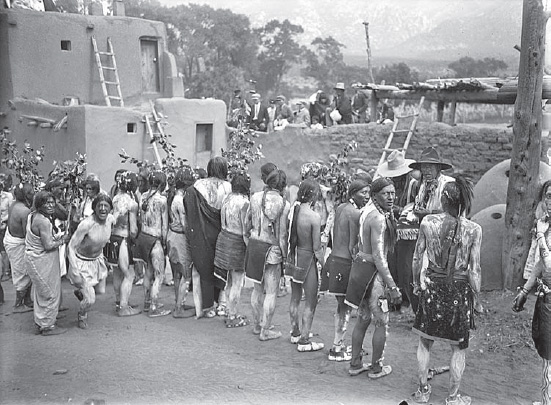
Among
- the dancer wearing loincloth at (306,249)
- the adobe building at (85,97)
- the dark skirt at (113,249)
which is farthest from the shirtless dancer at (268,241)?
the adobe building at (85,97)

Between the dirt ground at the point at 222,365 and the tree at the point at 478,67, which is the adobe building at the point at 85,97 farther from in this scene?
the tree at the point at 478,67

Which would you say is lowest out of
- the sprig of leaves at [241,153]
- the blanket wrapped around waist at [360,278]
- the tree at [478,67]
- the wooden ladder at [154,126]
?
the blanket wrapped around waist at [360,278]

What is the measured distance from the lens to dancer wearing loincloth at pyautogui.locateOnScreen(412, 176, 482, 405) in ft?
17.0

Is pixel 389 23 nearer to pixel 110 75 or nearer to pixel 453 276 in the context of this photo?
pixel 110 75

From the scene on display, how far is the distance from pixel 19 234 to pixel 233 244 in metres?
2.75

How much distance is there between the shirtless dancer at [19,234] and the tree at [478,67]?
64.4 feet

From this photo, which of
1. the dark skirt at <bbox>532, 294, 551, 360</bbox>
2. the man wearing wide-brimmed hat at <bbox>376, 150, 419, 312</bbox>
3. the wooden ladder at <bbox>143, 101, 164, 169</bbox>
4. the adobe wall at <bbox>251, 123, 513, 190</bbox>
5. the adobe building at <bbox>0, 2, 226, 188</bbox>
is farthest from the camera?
the wooden ladder at <bbox>143, 101, 164, 169</bbox>

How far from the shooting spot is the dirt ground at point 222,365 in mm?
5570

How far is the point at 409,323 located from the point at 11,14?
11.6 metres

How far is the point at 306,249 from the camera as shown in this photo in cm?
673

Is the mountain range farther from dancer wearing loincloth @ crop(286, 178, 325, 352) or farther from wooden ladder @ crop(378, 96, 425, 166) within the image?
dancer wearing loincloth @ crop(286, 178, 325, 352)

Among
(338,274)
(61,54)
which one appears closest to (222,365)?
(338,274)

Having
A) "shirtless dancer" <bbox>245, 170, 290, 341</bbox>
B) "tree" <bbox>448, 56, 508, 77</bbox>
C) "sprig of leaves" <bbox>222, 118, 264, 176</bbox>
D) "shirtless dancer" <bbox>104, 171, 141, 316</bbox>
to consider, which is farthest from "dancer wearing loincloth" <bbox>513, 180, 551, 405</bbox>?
"tree" <bbox>448, 56, 508, 77</bbox>

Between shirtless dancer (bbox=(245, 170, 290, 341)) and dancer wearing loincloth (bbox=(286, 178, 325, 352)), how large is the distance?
10.2 inches
